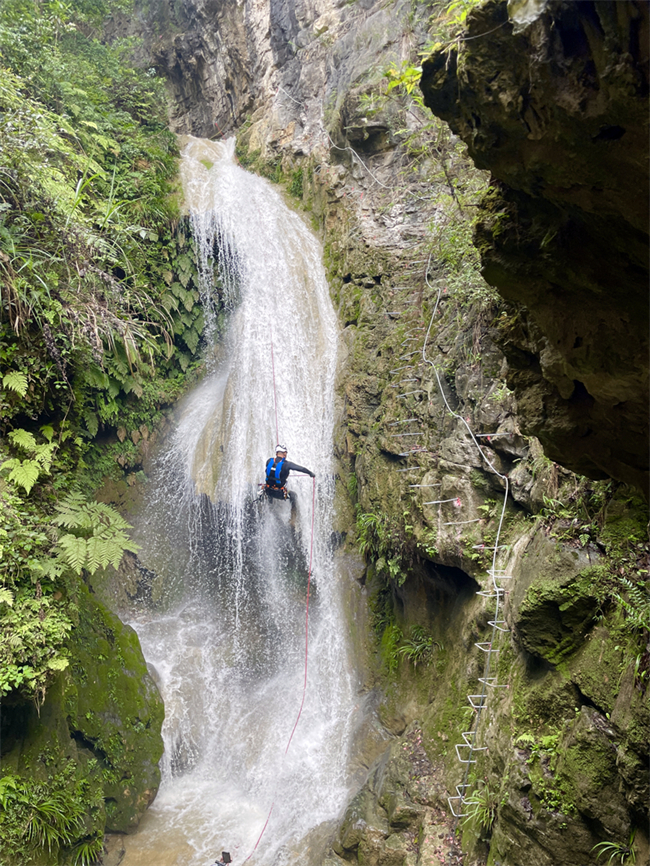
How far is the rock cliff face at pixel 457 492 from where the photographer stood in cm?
296

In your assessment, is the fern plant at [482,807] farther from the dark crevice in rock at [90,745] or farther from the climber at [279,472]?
the climber at [279,472]

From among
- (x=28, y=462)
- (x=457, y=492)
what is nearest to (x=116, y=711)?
(x=28, y=462)

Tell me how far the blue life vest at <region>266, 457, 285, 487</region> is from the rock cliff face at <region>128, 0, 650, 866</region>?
1.28 metres

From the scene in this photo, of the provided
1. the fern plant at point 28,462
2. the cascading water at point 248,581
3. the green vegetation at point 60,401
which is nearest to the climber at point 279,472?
the cascading water at point 248,581

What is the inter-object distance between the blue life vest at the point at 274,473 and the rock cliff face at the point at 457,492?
128 cm

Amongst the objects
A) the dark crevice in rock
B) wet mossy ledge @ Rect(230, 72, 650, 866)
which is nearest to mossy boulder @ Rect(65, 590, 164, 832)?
the dark crevice in rock

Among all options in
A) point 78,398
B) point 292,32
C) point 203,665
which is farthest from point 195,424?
point 292,32

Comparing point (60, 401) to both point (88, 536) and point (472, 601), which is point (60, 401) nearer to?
point (88, 536)

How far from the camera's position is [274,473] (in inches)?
327

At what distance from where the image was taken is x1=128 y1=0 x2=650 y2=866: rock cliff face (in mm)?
2961

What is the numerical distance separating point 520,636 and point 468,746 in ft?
6.28

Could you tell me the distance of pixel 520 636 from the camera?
4160 mm

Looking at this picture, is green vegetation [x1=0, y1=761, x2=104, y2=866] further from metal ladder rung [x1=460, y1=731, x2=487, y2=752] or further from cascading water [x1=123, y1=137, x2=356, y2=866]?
metal ladder rung [x1=460, y1=731, x2=487, y2=752]

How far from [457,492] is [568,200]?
4.42m
